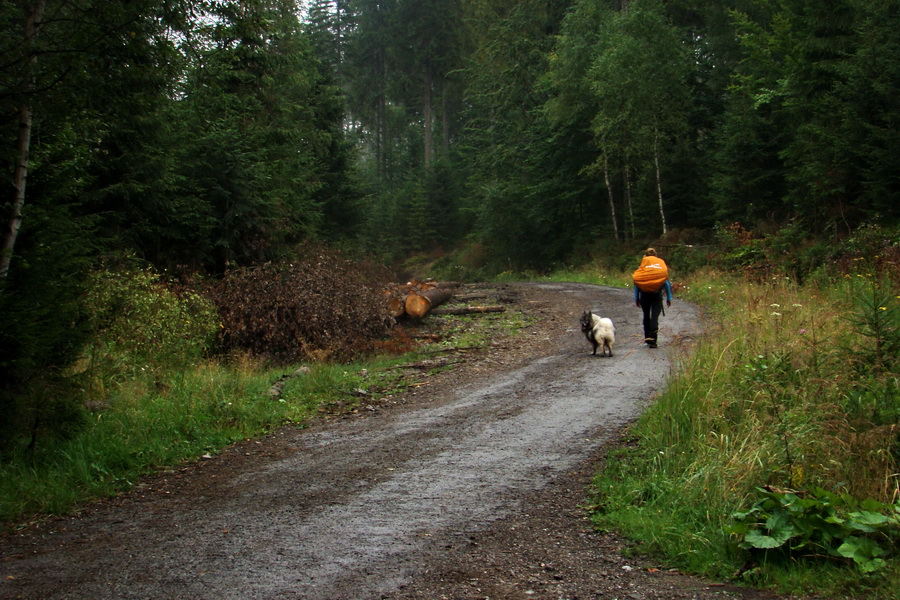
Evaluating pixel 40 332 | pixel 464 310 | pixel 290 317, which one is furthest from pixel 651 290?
pixel 40 332

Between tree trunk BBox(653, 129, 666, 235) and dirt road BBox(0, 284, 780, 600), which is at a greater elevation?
tree trunk BBox(653, 129, 666, 235)

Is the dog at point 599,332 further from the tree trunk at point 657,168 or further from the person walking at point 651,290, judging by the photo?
the tree trunk at point 657,168

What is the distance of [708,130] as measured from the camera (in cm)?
3559

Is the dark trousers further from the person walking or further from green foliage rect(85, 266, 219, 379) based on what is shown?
green foliage rect(85, 266, 219, 379)

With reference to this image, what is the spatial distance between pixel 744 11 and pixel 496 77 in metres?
15.4

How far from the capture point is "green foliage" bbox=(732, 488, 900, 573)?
4188 mm

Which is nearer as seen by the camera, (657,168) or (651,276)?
(651,276)

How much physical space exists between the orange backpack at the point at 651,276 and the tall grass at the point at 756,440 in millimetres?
4000

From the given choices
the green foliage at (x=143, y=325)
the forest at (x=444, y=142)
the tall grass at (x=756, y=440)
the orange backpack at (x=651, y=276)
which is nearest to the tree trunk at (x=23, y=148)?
the forest at (x=444, y=142)

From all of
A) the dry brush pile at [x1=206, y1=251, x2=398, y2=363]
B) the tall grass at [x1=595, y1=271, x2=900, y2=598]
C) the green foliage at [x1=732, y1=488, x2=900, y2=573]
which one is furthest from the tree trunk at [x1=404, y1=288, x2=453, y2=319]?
the green foliage at [x1=732, y1=488, x2=900, y2=573]

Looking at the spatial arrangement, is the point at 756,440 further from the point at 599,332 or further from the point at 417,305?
the point at 417,305

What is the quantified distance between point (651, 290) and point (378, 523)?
8402mm

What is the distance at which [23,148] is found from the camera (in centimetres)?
686

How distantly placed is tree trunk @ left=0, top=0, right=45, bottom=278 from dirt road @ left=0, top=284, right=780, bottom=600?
2689 mm
